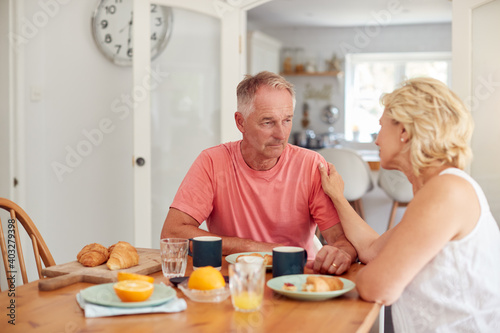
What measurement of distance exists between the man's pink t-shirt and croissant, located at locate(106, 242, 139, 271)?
43 centimetres

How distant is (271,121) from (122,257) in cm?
74

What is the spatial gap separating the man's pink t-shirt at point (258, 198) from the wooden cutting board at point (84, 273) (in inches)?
16.4

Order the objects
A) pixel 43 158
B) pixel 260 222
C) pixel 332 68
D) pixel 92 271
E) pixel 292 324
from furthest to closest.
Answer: pixel 332 68 < pixel 43 158 < pixel 260 222 < pixel 92 271 < pixel 292 324

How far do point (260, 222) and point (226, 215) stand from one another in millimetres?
123

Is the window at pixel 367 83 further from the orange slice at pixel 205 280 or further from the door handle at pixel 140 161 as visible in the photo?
the orange slice at pixel 205 280

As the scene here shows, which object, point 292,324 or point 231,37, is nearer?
point 292,324

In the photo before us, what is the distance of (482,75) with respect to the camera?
314 centimetres

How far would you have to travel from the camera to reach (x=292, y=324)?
40.7 inches

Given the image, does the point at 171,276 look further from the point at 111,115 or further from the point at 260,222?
the point at 111,115

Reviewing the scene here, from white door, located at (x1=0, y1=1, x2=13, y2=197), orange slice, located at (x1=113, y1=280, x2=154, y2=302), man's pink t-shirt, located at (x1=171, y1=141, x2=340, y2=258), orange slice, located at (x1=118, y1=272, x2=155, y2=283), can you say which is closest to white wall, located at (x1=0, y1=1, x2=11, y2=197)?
white door, located at (x1=0, y1=1, x2=13, y2=197)

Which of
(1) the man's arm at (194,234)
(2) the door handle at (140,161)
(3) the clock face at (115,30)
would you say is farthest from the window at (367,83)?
(1) the man's arm at (194,234)

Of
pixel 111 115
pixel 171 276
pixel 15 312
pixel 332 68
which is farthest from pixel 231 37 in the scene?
pixel 332 68

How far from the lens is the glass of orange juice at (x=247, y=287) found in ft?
3.58

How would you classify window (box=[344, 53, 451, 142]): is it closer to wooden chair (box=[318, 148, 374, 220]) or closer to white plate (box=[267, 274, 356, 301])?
wooden chair (box=[318, 148, 374, 220])
